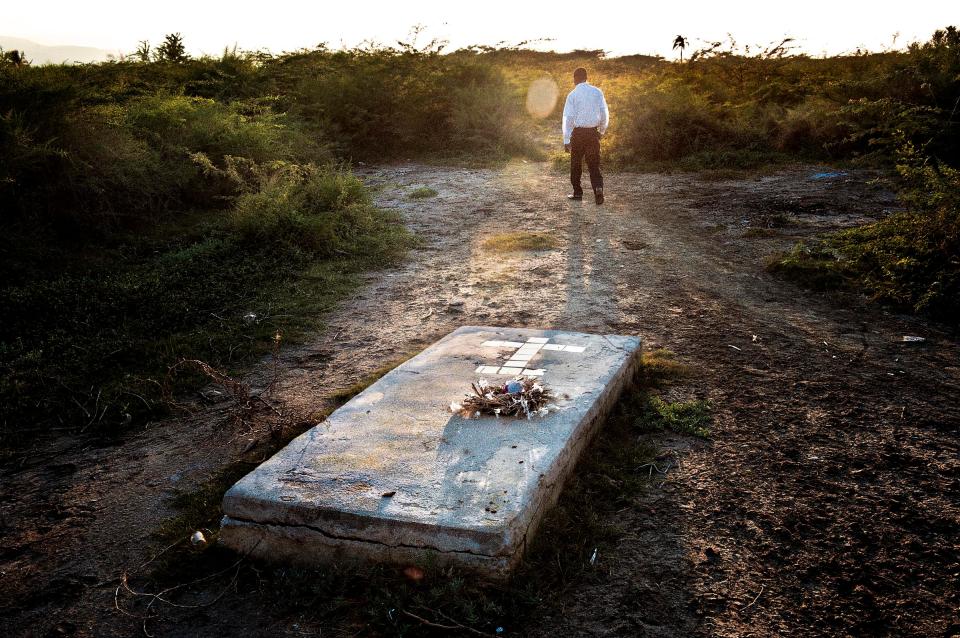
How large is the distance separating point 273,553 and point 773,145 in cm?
1128

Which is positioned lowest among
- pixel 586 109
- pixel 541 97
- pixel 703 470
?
pixel 703 470

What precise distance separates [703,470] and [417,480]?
4.10 ft

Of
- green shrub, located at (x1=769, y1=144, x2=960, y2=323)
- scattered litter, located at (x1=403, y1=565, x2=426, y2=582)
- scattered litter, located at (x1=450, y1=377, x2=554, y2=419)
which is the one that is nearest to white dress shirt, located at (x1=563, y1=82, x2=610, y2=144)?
green shrub, located at (x1=769, y1=144, x2=960, y2=323)

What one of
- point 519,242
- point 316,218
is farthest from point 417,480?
point 316,218

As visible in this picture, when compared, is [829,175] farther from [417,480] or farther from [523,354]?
[417,480]

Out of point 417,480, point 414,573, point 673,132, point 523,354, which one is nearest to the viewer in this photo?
point 414,573

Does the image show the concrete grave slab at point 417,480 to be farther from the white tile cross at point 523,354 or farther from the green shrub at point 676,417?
the green shrub at point 676,417

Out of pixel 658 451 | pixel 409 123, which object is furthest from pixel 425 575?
pixel 409 123

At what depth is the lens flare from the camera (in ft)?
52.3

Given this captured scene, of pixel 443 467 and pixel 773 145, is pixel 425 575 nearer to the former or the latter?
pixel 443 467

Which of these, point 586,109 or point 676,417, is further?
point 586,109

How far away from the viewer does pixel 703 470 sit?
2.91 meters

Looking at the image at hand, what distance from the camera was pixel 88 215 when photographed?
22.5 feet

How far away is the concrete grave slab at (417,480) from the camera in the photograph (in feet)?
7.45
